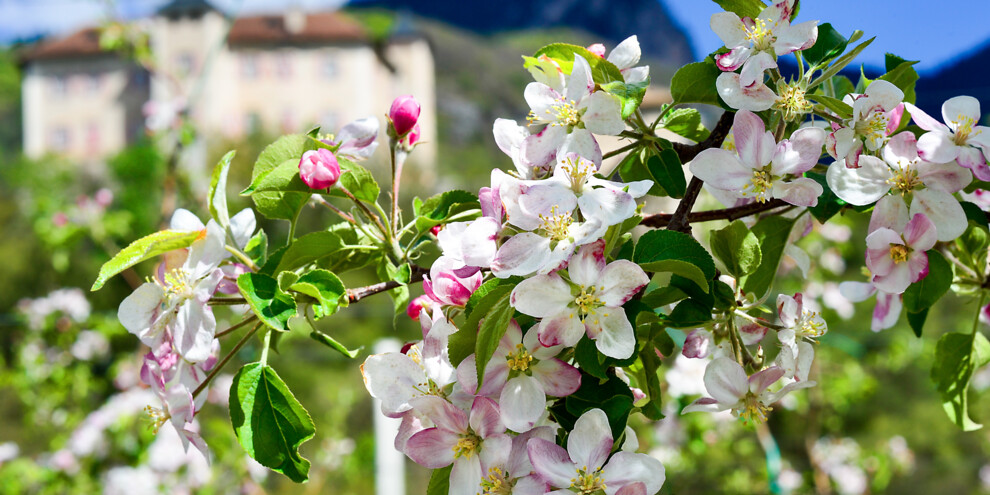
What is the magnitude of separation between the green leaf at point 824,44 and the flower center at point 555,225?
223 mm

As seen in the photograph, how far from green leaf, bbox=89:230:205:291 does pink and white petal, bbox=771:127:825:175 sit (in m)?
0.34

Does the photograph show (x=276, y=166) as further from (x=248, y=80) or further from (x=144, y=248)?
(x=248, y=80)

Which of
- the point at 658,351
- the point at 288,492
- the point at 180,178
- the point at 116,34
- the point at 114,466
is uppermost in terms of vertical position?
the point at 658,351

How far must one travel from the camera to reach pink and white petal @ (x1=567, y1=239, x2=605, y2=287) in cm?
41

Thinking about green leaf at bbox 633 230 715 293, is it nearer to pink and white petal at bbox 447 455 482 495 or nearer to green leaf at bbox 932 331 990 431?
pink and white petal at bbox 447 455 482 495

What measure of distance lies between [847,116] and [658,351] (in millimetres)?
187

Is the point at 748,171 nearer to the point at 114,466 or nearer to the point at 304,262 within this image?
the point at 304,262

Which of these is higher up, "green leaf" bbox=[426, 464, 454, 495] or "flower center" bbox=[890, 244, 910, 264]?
"flower center" bbox=[890, 244, 910, 264]

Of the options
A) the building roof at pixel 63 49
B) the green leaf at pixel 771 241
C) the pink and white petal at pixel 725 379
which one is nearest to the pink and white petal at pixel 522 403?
the pink and white petal at pixel 725 379

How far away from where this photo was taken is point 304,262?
54cm

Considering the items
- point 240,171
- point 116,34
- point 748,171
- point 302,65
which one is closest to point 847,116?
point 748,171

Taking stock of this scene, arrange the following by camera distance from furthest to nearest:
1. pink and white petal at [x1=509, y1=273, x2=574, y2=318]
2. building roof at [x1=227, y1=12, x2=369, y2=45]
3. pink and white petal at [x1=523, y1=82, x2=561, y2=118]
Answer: building roof at [x1=227, y1=12, x2=369, y2=45] → pink and white petal at [x1=523, y1=82, x2=561, y2=118] → pink and white petal at [x1=509, y1=273, x2=574, y2=318]

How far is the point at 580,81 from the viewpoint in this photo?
0.48m

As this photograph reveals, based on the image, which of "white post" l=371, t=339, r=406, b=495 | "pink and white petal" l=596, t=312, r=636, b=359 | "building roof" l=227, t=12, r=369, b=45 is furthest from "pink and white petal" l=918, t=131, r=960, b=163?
"building roof" l=227, t=12, r=369, b=45
